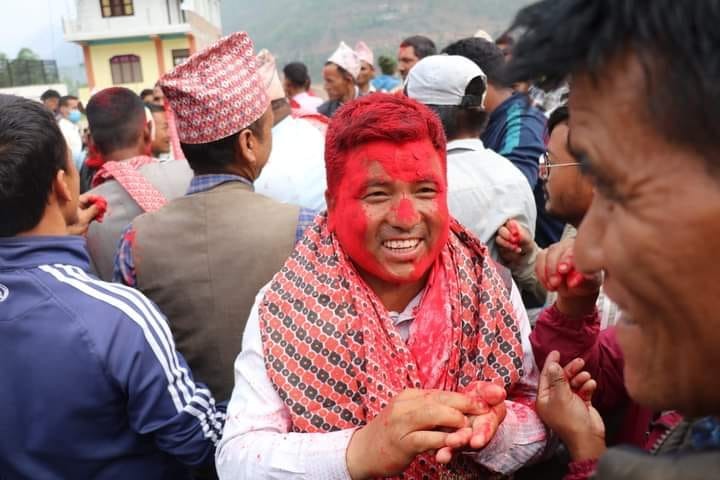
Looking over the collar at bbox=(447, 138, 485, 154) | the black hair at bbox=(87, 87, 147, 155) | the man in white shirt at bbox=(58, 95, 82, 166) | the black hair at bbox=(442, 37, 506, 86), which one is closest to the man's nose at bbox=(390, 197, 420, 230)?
the collar at bbox=(447, 138, 485, 154)

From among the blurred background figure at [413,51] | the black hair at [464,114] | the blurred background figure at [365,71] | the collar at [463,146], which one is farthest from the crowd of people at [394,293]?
the blurred background figure at [365,71]

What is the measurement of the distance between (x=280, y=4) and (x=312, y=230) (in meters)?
135

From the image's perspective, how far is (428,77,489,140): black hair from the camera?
2.94 metres

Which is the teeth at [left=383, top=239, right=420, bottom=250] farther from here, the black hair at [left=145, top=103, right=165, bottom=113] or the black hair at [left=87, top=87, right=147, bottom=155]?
the black hair at [left=145, top=103, right=165, bottom=113]

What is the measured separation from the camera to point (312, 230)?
1.88m

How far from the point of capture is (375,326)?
1679mm

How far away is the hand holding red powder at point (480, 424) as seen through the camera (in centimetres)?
135

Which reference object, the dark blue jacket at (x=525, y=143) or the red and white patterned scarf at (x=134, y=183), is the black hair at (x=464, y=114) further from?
the red and white patterned scarf at (x=134, y=183)

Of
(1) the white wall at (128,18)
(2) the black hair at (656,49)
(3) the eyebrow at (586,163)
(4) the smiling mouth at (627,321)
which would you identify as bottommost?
(4) the smiling mouth at (627,321)

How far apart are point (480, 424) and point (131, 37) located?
109 ft

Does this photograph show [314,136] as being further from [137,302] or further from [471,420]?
[471,420]

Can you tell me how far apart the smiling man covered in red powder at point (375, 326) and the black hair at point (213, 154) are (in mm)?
731

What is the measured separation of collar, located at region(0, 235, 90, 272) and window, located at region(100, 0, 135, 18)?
33164 mm

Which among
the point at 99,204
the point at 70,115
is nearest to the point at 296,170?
the point at 99,204
